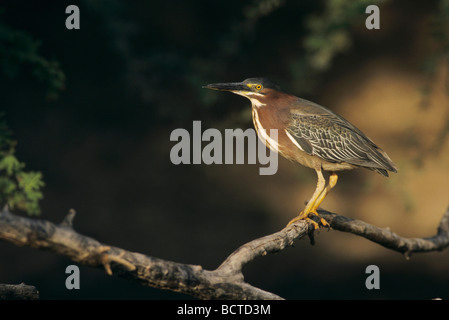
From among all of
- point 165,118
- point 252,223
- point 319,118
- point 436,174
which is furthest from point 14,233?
point 436,174

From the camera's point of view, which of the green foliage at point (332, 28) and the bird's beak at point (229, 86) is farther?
the green foliage at point (332, 28)

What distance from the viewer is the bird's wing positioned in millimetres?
3211

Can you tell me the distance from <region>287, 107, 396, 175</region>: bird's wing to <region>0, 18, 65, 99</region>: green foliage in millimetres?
1364

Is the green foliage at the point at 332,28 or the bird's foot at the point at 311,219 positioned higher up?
the green foliage at the point at 332,28

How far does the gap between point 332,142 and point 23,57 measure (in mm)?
1796

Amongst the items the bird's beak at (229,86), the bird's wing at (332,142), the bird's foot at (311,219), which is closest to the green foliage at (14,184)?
the bird's beak at (229,86)

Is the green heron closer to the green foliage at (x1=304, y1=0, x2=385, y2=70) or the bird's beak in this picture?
the bird's beak

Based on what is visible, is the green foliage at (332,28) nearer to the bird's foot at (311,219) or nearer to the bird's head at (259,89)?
the bird's head at (259,89)

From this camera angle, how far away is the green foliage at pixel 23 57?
9.92 ft

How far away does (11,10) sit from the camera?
4.82 metres

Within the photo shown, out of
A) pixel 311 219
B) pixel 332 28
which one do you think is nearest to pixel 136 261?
pixel 311 219

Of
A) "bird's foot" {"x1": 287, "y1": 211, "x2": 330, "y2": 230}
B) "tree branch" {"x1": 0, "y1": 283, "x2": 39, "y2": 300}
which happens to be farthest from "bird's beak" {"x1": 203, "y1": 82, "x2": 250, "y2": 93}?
"tree branch" {"x1": 0, "y1": 283, "x2": 39, "y2": 300}

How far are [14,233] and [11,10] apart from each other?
149 inches

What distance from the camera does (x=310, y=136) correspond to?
128 inches
